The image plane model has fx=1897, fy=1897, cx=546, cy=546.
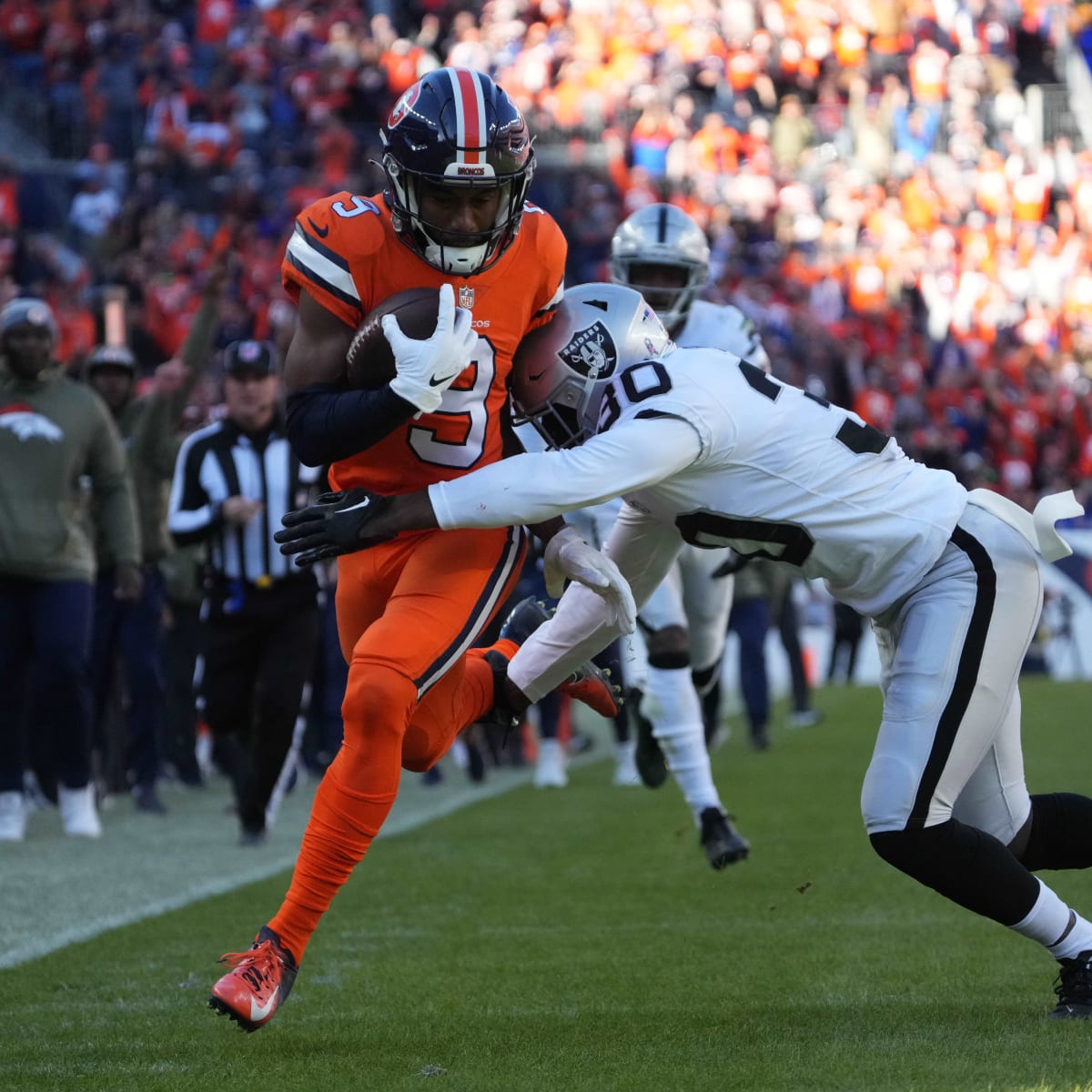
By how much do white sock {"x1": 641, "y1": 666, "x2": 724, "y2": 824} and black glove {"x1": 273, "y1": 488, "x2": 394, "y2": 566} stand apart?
2.47 m

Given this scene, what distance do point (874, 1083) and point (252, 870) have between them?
11.8 ft

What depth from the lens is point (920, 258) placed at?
20156mm

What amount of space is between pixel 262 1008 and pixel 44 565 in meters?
4.20

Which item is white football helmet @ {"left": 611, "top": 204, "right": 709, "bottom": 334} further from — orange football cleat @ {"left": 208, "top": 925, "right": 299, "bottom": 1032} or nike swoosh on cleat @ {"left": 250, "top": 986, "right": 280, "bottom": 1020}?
nike swoosh on cleat @ {"left": 250, "top": 986, "right": 280, "bottom": 1020}

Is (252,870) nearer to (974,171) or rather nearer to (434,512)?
(434,512)

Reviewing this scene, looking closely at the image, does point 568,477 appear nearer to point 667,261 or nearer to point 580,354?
point 580,354

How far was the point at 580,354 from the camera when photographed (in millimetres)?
4016

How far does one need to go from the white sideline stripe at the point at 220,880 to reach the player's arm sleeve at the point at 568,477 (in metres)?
1.94

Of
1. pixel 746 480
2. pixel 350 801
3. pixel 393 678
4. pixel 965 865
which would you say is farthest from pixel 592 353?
pixel 965 865

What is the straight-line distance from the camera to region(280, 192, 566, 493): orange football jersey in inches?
156

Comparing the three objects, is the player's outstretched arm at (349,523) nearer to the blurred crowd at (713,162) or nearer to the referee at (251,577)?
the referee at (251,577)

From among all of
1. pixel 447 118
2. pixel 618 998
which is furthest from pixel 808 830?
pixel 447 118

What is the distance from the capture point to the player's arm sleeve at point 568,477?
358 cm

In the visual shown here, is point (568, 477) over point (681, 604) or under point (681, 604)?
over
